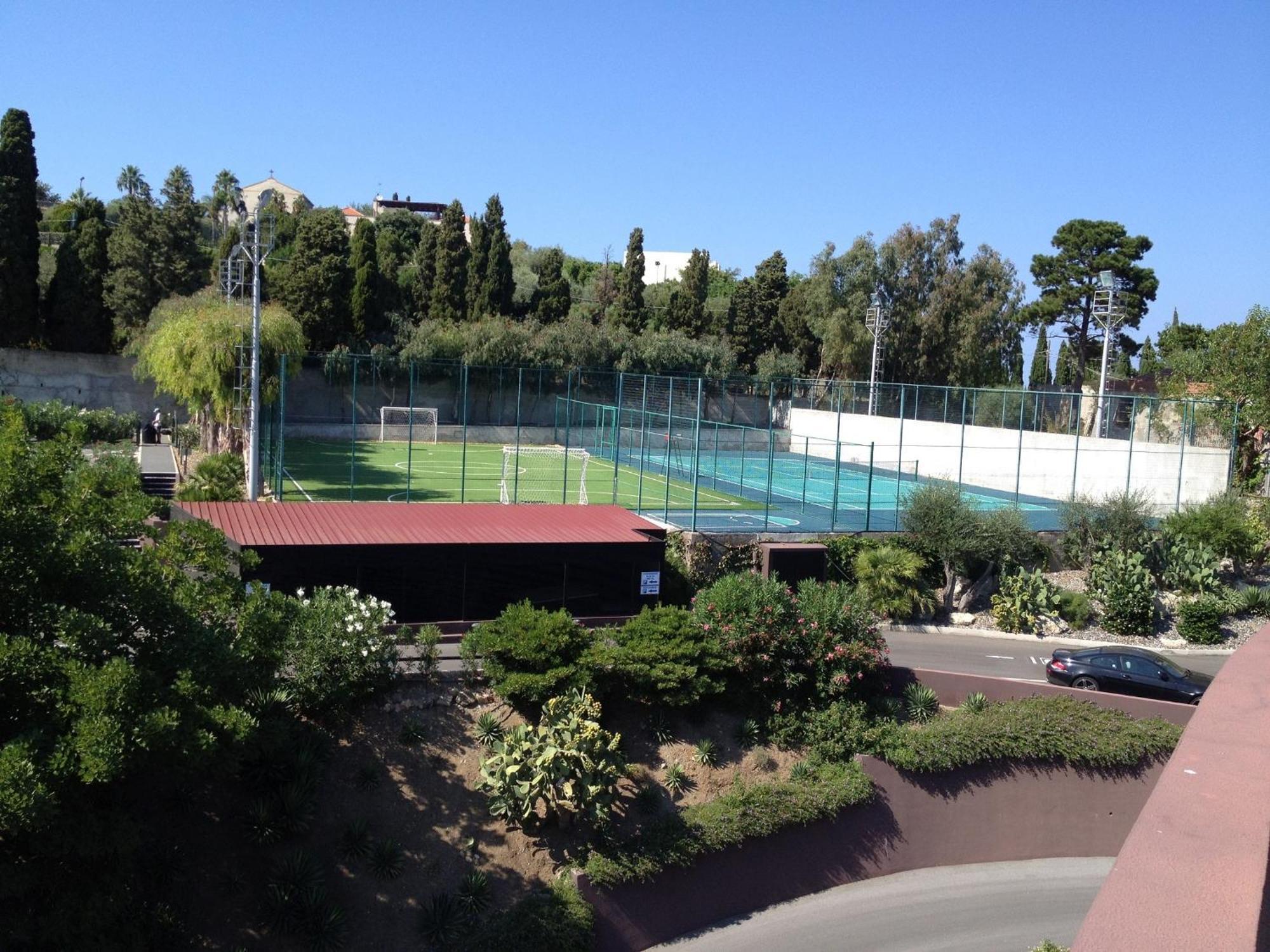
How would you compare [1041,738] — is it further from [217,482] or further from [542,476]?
[217,482]

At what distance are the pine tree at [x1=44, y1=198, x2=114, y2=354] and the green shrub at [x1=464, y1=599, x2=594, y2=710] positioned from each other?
3658cm

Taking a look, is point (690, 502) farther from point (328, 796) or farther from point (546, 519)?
point (328, 796)

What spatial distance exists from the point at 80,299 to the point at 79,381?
12.8 ft

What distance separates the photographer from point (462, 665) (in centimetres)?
1773

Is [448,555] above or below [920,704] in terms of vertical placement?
above

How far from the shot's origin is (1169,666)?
66.7 ft

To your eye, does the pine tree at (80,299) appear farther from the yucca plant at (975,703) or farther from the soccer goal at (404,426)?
the yucca plant at (975,703)

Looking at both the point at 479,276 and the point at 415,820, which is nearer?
the point at 415,820

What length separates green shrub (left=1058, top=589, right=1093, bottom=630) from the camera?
25.3 metres

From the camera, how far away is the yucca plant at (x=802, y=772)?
1772 cm

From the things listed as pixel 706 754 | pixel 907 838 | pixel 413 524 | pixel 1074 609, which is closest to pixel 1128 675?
pixel 1074 609

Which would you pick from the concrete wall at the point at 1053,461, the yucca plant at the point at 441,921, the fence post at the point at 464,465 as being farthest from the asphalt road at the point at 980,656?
the fence post at the point at 464,465

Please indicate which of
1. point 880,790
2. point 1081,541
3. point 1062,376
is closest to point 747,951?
point 880,790

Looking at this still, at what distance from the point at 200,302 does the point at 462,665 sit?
25287 mm
